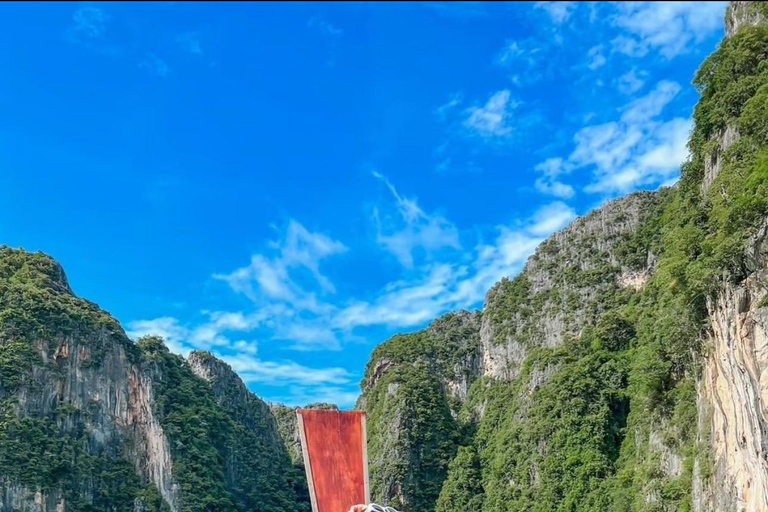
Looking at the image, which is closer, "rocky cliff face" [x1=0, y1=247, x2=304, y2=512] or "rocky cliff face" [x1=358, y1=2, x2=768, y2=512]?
"rocky cliff face" [x1=358, y1=2, x2=768, y2=512]

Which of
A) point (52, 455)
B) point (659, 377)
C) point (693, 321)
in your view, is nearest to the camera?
point (693, 321)

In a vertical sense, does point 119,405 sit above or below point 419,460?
above

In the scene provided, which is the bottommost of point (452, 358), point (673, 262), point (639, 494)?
point (639, 494)

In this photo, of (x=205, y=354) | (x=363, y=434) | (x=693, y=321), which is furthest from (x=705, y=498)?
(x=205, y=354)

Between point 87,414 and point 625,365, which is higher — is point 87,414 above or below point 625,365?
above

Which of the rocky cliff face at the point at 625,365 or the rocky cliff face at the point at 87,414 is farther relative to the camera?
the rocky cliff face at the point at 87,414

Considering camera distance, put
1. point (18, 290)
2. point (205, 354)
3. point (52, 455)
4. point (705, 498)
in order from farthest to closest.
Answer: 1. point (205, 354)
2. point (18, 290)
3. point (52, 455)
4. point (705, 498)

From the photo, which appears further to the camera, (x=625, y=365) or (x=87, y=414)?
(x=87, y=414)

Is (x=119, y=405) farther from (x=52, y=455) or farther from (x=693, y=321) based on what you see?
(x=693, y=321)
